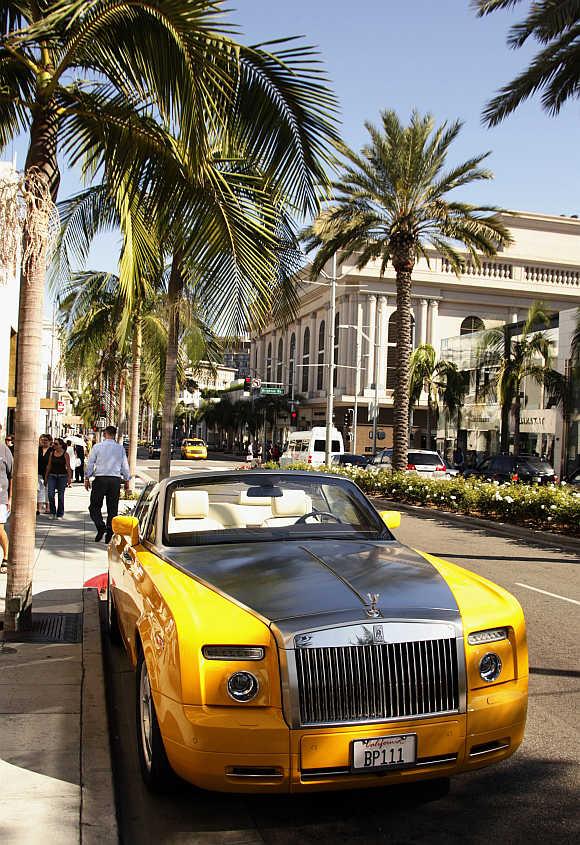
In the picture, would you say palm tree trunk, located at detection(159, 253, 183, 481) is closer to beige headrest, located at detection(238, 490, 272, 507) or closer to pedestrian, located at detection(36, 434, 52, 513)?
pedestrian, located at detection(36, 434, 52, 513)

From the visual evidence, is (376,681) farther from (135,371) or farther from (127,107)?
(135,371)

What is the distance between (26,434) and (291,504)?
270cm

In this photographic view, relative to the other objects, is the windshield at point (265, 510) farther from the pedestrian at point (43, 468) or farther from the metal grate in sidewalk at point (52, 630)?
the pedestrian at point (43, 468)

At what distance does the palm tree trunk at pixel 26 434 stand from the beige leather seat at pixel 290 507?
8.19 ft

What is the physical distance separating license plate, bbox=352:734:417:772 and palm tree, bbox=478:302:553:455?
125ft

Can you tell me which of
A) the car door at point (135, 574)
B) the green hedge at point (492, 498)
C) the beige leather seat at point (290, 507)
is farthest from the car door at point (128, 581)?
the green hedge at point (492, 498)

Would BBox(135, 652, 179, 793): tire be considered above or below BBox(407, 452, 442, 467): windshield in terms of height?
below

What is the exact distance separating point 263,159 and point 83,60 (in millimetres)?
1793

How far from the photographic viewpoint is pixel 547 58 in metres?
17.1

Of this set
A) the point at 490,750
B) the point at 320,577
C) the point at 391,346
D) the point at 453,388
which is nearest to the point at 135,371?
the point at 320,577

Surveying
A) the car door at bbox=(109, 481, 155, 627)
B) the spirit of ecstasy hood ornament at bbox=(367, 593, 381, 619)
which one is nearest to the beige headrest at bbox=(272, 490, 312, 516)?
the car door at bbox=(109, 481, 155, 627)

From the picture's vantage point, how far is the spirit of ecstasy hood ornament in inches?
155

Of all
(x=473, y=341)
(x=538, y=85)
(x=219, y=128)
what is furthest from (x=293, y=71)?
(x=473, y=341)

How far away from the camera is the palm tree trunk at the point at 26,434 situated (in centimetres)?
739
